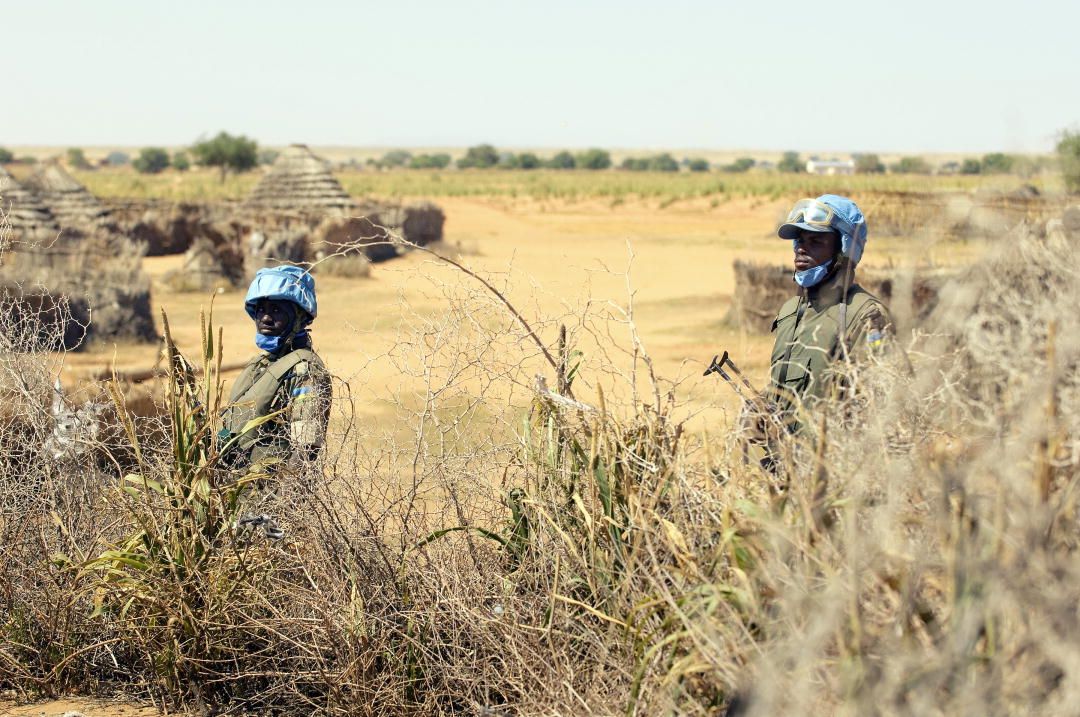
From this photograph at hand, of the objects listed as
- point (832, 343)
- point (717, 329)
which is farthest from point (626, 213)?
point (832, 343)

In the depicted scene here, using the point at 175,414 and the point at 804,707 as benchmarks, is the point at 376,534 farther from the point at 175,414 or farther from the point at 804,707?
the point at 804,707

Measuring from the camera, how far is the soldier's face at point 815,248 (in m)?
4.16

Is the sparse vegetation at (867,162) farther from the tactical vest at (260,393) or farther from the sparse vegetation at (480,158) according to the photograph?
the sparse vegetation at (480,158)

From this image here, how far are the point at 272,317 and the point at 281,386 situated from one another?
1.06 ft

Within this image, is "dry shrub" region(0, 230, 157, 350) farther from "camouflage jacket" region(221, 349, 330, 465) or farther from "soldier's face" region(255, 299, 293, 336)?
"camouflage jacket" region(221, 349, 330, 465)

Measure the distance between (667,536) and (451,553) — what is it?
81 cm

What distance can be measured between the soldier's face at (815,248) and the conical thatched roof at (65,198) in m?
19.4

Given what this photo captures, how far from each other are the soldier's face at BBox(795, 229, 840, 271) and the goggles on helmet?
5 cm

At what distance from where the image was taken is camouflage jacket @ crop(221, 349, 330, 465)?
3.75 meters

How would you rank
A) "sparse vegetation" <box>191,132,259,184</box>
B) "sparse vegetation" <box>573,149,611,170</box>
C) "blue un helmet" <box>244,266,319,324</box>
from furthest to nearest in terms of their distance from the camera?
"sparse vegetation" <box>573,149,611,170</box> < "sparse vegetation" <box>191,132,259,184</box> < "blue un helmet" <box>244,266,319,324</box>

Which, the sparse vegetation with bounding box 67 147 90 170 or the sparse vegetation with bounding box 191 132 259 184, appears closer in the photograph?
the sparse vegetation with bounding box 191 132 259 184

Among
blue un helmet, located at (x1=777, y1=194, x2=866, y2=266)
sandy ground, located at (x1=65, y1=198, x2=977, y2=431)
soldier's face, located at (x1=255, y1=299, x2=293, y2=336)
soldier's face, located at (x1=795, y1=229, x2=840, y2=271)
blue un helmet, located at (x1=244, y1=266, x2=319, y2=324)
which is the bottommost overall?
sandy ground, located at (x1=65, y1=198, x2=977, y2=431)

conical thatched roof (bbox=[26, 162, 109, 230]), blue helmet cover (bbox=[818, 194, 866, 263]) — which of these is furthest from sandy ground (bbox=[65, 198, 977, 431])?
conical thatched roof (bbox=[26, 162, 109, 230])

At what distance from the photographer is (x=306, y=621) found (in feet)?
11.5
